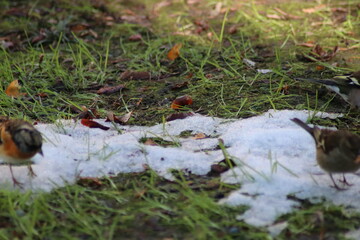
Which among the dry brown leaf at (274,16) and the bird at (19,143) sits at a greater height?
the bird at (19,143)

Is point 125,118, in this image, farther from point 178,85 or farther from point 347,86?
point 347,86

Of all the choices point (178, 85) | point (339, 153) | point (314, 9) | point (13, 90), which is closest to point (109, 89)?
point (178, 85)

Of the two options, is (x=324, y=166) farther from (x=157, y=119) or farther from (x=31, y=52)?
(x=31, y=52)

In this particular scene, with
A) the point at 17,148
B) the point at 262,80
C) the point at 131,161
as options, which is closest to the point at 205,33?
the point at 262,80

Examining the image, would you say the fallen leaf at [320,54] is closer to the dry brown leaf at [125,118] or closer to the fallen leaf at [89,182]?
the dry brown leaf at [125,118]

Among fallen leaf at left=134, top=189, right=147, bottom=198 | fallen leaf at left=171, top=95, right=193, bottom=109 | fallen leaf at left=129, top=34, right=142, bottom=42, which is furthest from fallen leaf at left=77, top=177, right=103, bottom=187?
fallen leaf at left=129, top=34, right=142, bottom=42

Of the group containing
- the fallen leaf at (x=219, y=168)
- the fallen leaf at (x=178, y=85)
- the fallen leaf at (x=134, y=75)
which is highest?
the fallen leaf at (x=219, y=168)

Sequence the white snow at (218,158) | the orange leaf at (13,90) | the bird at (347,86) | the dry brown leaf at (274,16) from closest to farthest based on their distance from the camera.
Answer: the white snow at (218,158)
the bird at (347,86)
the orange leaf at (13,90)
the dry brown leaf at (274,16)

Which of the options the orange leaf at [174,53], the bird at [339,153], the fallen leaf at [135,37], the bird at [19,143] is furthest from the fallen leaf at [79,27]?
the bird at [339,153]
